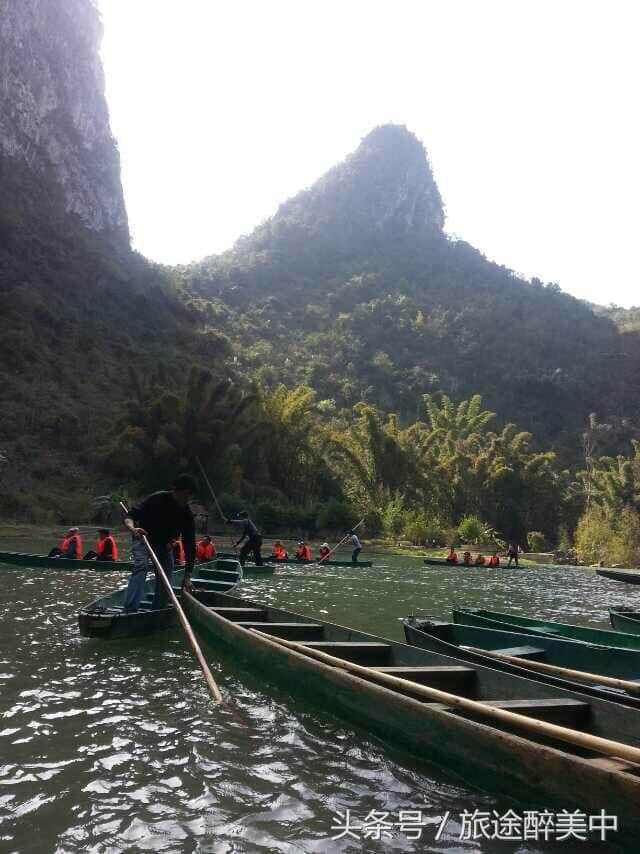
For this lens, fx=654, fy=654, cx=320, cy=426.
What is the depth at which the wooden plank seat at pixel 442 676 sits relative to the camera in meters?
5.13

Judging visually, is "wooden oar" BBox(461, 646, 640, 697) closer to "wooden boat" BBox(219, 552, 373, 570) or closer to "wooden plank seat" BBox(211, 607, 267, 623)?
"wooden plank seat" BBox(211, 607, 267, 623)

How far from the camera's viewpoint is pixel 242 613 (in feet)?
26.0

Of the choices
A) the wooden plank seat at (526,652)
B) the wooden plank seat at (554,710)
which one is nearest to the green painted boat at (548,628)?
the wooden plank seat at (526,652)

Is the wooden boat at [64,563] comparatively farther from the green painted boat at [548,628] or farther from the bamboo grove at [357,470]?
the bamboo grove at [357,470]

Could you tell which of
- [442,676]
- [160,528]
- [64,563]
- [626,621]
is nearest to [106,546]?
[64,563]

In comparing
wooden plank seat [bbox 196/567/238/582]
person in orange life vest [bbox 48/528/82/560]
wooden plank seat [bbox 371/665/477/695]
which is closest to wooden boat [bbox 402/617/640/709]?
wooden plank seat [bbox 371/665/477/695]

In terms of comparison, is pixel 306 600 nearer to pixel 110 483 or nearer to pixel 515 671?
pixel 515 671

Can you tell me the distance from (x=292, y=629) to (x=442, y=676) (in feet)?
7.38

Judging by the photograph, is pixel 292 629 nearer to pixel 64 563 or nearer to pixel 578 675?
pixel 578 675

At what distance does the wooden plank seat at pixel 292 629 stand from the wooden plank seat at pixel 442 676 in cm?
198

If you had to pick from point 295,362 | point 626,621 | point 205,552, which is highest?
point 295,362

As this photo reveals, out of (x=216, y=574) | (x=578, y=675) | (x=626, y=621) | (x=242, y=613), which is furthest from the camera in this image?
(x=216, y=574)

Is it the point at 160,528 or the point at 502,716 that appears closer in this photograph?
the point at 502,716

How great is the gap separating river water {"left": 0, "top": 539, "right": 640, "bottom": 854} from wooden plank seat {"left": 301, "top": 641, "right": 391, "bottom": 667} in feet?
1.88
